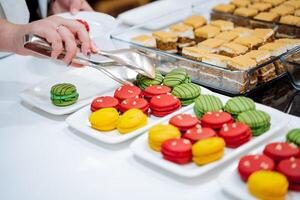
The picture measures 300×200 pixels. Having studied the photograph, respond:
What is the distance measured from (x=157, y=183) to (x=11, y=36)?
60 cm

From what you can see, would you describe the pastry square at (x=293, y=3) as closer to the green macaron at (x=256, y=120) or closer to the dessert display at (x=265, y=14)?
the dessert display at (x=265, y=14)

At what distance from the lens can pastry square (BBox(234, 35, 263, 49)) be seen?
4.66 feet

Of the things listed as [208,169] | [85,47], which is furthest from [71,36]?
[208,169]

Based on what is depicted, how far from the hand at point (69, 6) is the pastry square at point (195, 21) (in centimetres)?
A: 36

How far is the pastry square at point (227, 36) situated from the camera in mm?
1486

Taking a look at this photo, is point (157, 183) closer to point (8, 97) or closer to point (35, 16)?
point (8, 97)

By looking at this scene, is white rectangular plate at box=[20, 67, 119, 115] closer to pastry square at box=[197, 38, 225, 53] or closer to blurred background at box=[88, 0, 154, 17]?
pastry square at box=[197, 38, 225, 53]

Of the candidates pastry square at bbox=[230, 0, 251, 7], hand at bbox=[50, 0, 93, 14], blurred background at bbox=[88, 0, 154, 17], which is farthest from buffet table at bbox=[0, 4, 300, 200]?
blurred background at bbox=[88, 0, 154, 17]

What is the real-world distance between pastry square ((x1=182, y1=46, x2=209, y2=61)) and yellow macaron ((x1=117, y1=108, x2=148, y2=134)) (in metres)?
0.37

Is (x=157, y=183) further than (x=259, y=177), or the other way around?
(x=157, y=183)

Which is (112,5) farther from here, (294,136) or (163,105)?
(294,136)

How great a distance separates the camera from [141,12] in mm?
1845

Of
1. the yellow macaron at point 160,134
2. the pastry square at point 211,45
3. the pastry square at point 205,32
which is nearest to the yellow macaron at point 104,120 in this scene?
the yellow macaron at point 160,134

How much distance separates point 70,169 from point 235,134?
0.35 m
